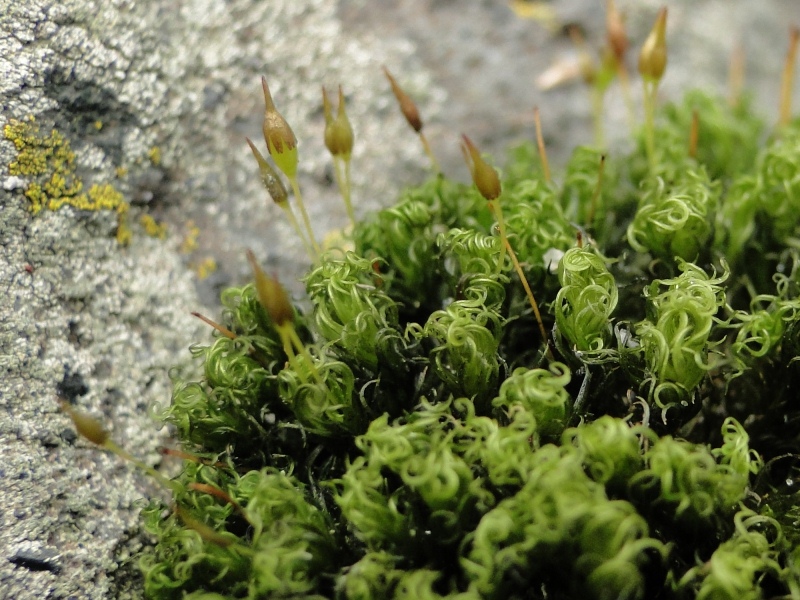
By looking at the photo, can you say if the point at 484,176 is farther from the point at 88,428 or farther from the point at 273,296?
the point at 88,428

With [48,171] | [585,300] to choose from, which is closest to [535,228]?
[585,300]

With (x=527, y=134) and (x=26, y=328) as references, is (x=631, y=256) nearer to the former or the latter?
(x=527, y=134)

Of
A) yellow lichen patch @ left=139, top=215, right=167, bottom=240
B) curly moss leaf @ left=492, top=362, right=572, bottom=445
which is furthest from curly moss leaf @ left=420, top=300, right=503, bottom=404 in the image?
yellow lichen patch @ left=139, top=215, right=167, bottom=240

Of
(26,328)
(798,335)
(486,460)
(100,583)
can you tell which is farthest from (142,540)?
(798,335)

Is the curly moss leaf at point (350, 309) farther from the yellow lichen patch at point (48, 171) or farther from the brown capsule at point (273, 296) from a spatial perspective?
the yellow lichen patch at point (48, 171)

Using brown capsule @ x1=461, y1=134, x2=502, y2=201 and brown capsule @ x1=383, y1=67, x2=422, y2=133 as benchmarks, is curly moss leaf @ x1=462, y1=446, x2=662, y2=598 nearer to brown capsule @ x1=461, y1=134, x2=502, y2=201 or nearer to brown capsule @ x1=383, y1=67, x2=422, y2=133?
brown capsule @ x1=461, y1=134, x2=502, y2=201

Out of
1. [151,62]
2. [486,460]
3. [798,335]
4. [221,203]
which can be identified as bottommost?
[798,335]
